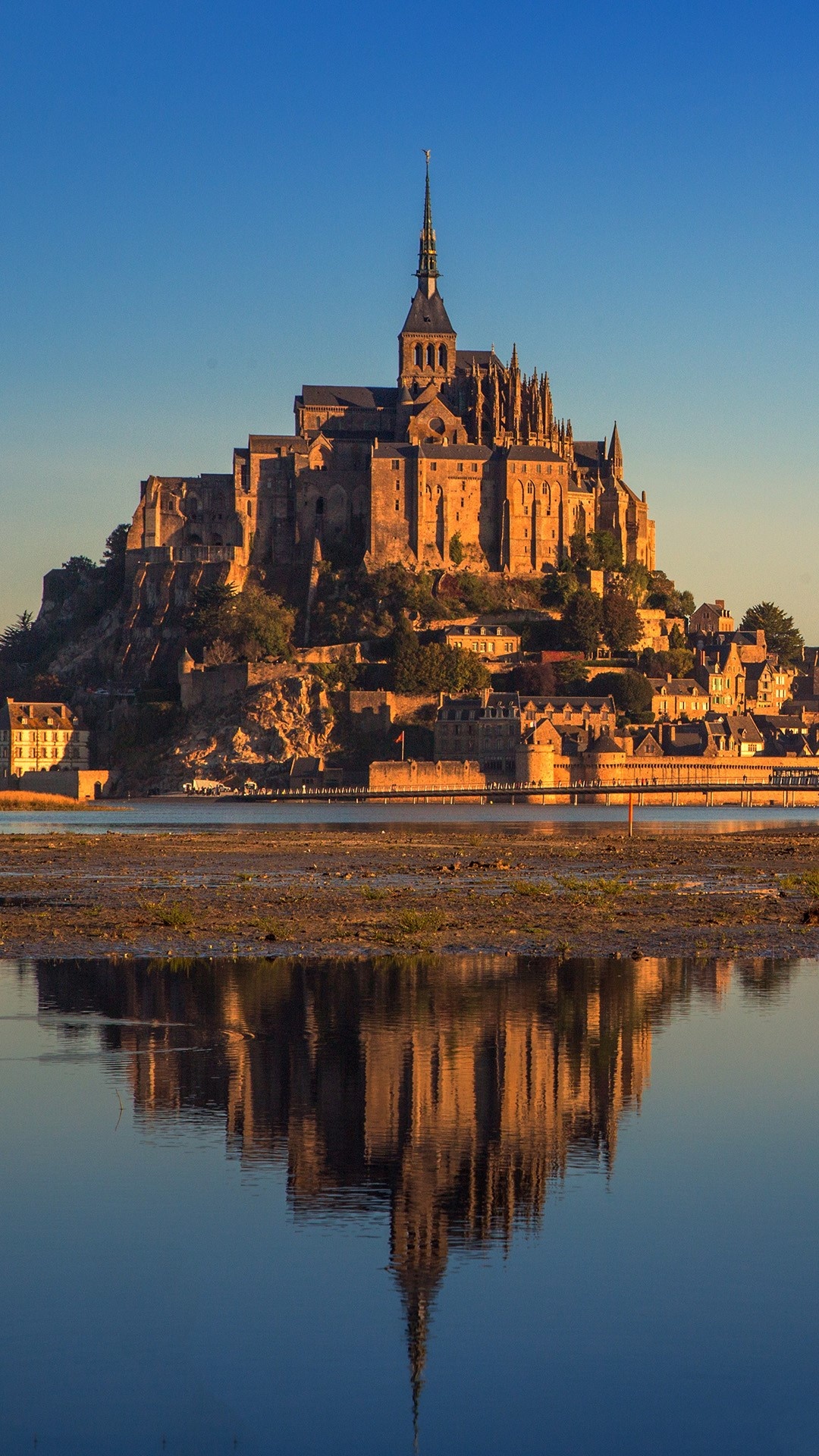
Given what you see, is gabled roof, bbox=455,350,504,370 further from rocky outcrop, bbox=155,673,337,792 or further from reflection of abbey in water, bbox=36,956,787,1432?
reflection of abbey in water, bbox=36,956,787,1432

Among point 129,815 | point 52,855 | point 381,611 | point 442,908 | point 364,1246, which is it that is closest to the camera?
point 364,1246

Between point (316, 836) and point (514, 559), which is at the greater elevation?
point (514, 559)

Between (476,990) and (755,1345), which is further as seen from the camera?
(476,990)

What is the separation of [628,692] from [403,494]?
2381 centimetres

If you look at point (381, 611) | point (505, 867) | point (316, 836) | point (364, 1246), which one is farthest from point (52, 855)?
point (381, 611)

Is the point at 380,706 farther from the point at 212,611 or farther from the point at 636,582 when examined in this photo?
the point at 636,582

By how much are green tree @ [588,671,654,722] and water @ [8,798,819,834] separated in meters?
9.04

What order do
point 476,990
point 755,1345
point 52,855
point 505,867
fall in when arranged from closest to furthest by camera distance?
1. point 755,1345
2. point 476,990
3. point 505,867
4. point 52,855

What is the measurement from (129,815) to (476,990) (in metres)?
84.1

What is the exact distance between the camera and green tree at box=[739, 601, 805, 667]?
6673 inches

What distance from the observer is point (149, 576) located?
492 ft

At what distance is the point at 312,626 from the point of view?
145500 mm

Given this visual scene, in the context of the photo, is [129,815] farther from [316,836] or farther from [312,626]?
[312,626]

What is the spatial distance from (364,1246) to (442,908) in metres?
24.7
